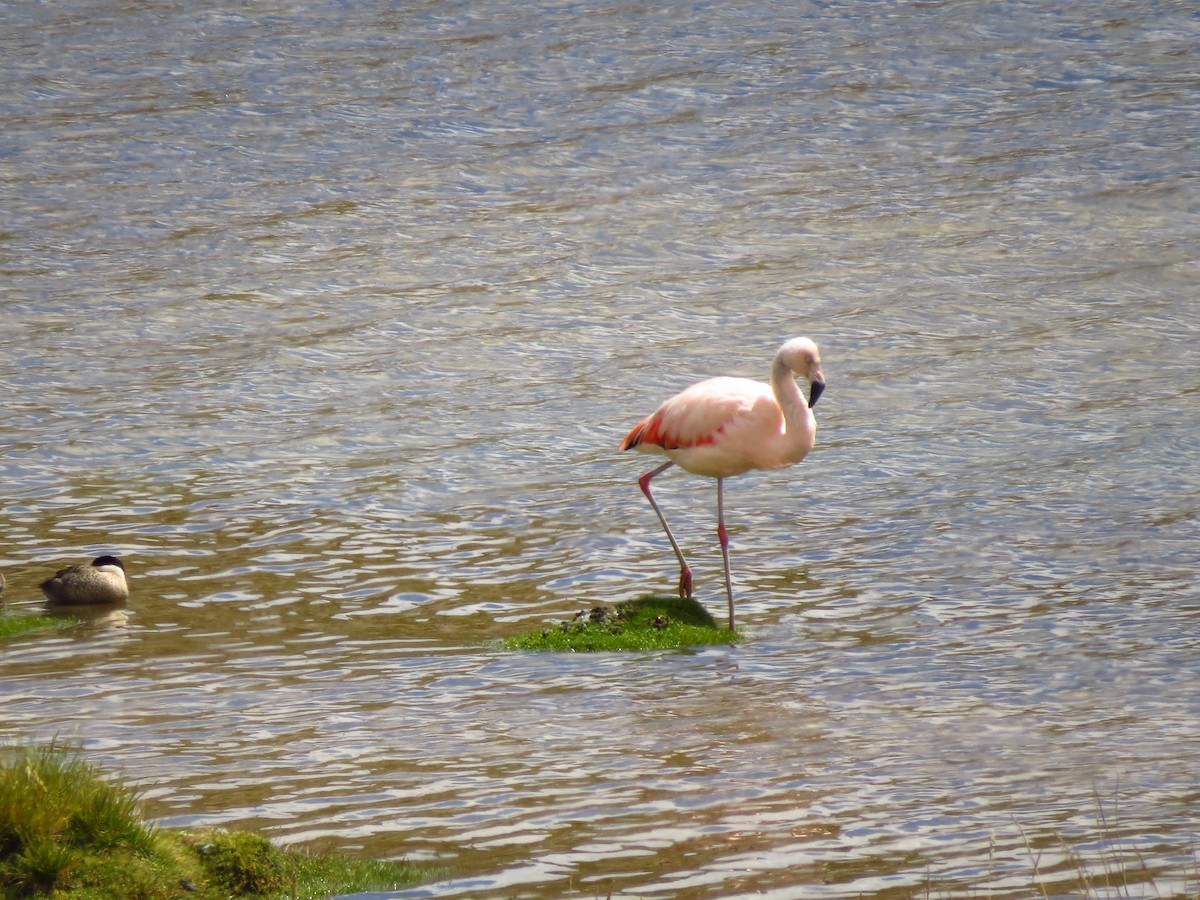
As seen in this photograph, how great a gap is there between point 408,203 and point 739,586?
1247 cm

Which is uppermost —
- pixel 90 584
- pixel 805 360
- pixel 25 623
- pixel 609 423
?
pixel 805 360

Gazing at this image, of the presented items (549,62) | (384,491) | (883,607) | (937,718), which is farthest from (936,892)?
(549,62)

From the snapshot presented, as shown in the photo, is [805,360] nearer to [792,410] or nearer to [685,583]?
[792,410]

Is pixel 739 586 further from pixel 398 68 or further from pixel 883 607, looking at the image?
pixel 398 68

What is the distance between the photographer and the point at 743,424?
10875mm

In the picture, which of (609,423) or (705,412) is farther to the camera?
(609,423)

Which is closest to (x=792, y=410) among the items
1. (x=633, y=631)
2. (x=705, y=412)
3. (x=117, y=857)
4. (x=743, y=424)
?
(x=743, y=424)

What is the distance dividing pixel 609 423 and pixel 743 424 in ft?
18.0

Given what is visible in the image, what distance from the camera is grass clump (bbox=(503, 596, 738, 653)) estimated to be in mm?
10141

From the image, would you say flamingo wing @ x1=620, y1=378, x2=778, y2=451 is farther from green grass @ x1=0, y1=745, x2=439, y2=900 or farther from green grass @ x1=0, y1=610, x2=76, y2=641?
green grass @ x1=0, y1=745, x2=439, y2=900

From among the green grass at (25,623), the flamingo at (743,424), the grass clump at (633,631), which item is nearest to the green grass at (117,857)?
the grass clump at (633,631)

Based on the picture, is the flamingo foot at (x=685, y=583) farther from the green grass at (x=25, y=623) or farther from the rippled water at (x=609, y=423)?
the green grass at (x=25, y=623)

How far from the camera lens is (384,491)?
14.2m

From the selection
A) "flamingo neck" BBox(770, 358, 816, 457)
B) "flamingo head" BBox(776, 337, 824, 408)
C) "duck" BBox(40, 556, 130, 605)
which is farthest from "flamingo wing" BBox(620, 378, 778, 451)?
"duck" BBox(40, 556, 130, 605)
